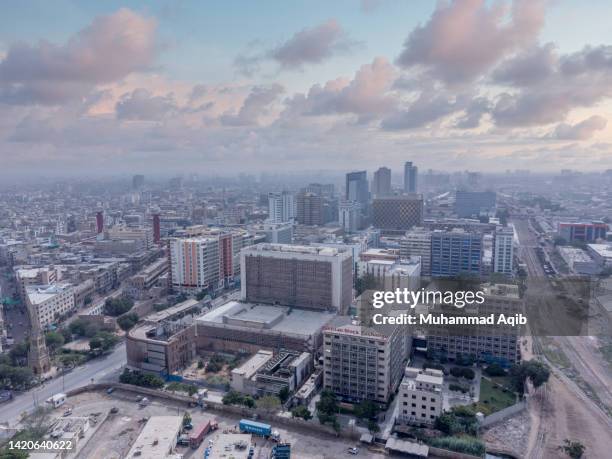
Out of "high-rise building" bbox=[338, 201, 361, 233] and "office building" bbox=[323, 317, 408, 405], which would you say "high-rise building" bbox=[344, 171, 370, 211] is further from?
"office building" bbox=[323, 317, 408, 405]

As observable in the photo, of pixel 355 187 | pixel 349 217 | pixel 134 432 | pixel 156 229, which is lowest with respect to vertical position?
pixel 134 432

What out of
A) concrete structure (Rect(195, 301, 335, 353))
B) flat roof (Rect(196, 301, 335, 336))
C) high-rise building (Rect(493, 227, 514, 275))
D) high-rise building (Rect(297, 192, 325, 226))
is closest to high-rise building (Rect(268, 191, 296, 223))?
high-rise building (Rect(297, 192, 325, 226))

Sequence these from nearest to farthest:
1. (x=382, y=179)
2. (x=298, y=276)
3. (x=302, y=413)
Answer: (x=302, y=413)
(x=298, y=276)
(x=382, y=179)

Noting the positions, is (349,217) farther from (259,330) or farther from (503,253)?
(259,330)

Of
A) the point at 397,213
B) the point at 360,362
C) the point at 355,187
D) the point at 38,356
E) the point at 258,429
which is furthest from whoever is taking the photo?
the point at 355,187

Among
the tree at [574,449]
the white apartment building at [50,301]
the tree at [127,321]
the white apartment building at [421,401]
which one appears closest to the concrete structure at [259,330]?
the tree at [127,321]

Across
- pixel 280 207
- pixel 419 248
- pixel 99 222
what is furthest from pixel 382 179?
pixel 99 222
